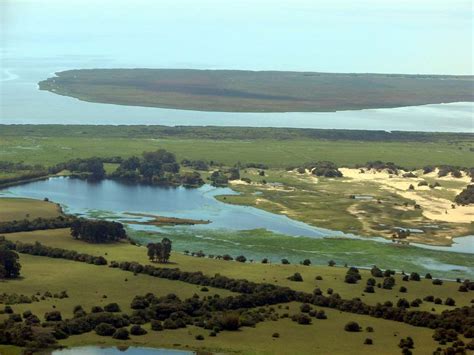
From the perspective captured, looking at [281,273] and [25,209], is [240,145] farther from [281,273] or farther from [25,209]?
[281,273]

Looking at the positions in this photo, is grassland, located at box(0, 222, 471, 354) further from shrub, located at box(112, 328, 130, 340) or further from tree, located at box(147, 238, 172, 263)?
tree, located at box(147, 238, 172, 263)

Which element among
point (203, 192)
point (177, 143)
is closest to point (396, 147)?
point (177, 143)

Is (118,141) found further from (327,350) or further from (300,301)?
(327,350)

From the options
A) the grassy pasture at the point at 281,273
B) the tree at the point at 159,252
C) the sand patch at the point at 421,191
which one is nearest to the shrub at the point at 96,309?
the grassy pasture at the point at 281,273

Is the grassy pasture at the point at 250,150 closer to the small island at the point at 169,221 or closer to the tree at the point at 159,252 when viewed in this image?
the small island at the point at 169,221

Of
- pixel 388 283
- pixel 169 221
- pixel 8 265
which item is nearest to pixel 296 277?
pixel 388 283
